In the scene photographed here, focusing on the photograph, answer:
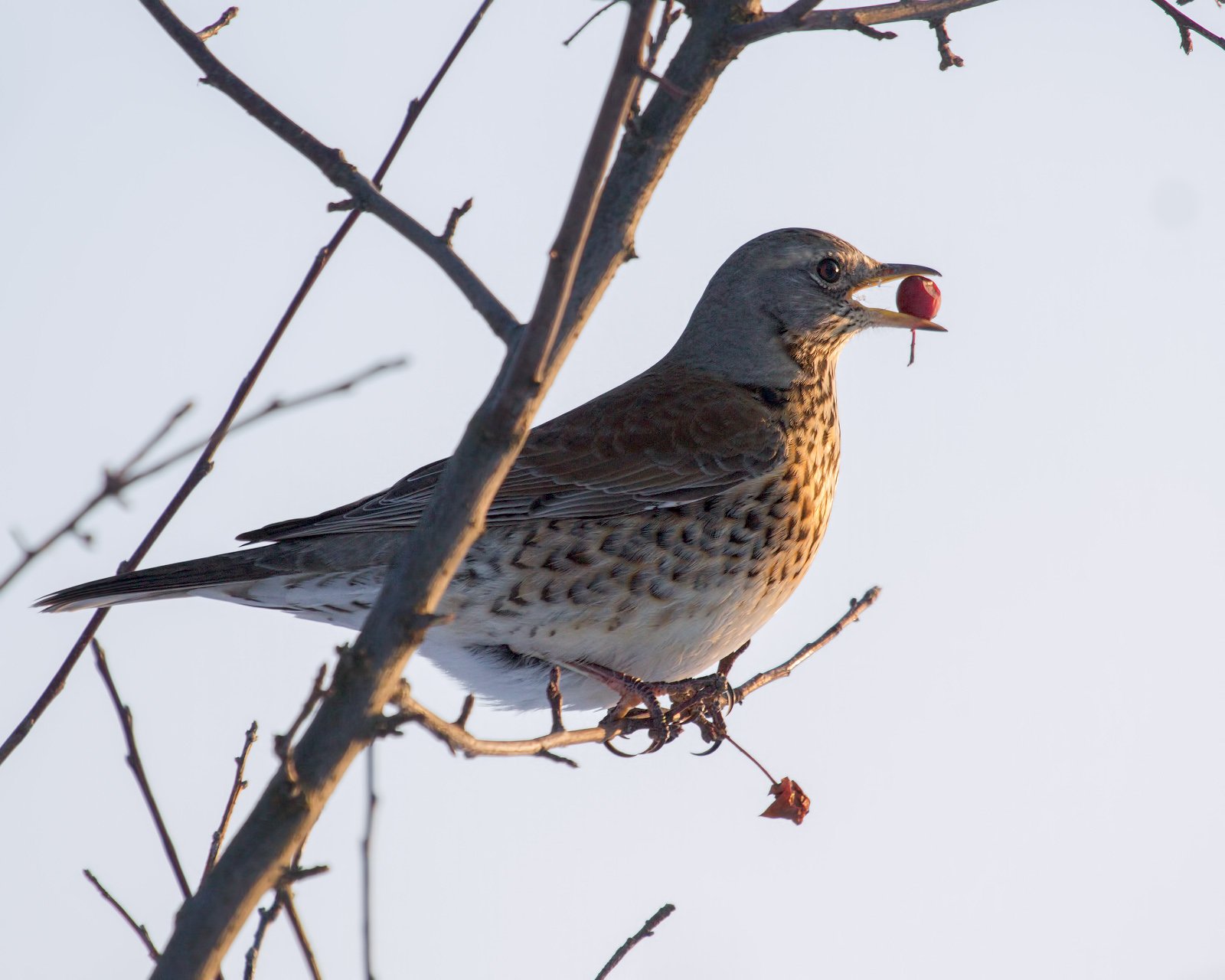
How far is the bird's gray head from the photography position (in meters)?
6.17

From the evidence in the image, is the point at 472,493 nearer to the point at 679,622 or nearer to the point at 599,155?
the point at 599,155

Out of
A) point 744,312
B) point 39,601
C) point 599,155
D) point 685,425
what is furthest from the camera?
point 744,312

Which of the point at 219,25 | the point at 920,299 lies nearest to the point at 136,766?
the point at 219,25

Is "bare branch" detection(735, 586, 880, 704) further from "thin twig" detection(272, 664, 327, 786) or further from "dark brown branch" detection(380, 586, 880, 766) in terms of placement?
"thin twig" detection(272, 664, 327, 786)

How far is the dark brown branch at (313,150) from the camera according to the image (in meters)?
2.78

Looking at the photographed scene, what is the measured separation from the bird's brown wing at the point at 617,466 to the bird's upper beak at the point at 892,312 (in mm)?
676

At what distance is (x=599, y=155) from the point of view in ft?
7.11

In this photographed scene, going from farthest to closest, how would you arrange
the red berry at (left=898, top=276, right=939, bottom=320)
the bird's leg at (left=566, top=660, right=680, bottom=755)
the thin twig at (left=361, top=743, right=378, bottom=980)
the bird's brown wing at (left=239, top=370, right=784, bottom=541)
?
the red berry at (left=898, top=276, right=939, bottom=320) → the bird's brown wing at (left=239, top=370, right=784, bottom=541) → the bird's leg at (left=566, top=660, right=680, bottom=755) → the thin twig at (left=361, top=743, right=378, bottom=980)

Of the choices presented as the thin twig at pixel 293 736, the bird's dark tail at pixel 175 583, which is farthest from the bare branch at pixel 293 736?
the bird's dark tail at pixel 175 583

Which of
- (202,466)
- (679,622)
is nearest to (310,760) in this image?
(202,466)

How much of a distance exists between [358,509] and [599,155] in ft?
11.2

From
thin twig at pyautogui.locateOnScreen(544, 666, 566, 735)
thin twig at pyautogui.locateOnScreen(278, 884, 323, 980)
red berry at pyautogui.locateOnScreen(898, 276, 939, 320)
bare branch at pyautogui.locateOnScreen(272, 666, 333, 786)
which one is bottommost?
thin twig at pyautogui.locateOnScreen(278, 884, 323, 980)

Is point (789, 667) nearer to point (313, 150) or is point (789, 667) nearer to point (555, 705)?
point (555, 705)

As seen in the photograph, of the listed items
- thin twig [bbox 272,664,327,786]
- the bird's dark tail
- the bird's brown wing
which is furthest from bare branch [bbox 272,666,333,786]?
the bird's brown wing
